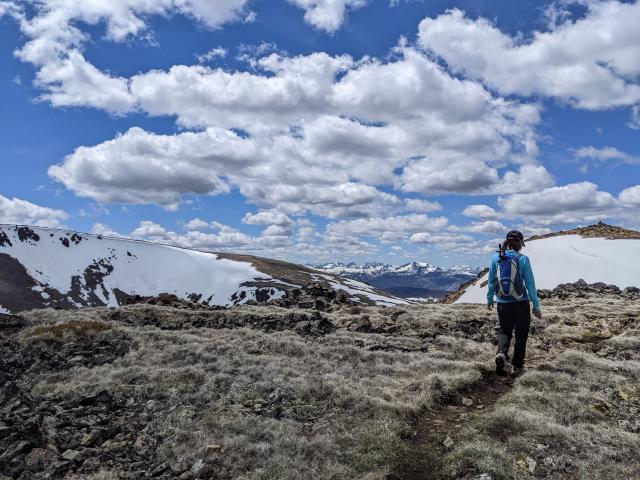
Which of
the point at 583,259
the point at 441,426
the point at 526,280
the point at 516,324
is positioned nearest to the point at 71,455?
the point at 441,426

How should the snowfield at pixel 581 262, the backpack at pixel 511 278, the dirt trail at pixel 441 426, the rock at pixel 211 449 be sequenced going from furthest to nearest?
the snowfield at pixel 581 262
the backpack at pixel 511 278
the rock at pixel 211 449
the dirt trail at pixel 441 426

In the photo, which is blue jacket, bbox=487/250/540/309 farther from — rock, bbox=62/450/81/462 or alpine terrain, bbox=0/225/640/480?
rock, bbox=62/450/81/462

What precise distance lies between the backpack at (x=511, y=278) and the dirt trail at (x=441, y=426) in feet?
7.99

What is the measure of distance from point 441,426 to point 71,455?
24.5 feet

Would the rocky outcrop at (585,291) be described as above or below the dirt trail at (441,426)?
above

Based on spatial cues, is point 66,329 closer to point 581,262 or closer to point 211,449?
point 211,449

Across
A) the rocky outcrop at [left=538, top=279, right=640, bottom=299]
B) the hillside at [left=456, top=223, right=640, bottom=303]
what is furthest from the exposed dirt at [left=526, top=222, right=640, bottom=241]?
the rocky outcrop at [left=538, top=279, right=640, bottom=299]

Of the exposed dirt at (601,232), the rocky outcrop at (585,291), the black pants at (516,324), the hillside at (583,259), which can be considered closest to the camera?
the black pants at (516,324)

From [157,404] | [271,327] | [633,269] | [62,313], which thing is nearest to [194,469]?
[157,404]

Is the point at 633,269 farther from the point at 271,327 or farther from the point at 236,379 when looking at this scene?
the point at 236,379

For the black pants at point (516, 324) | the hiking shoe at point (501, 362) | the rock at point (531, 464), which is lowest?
the rock at point (531, 464)

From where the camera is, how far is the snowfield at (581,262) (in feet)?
123

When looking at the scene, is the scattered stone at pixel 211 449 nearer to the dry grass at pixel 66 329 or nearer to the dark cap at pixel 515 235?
the dark cap at pixel 515 235

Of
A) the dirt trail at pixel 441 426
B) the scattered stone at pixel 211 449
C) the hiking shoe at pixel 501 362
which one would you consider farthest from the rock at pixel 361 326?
the scattered stone at pixel 211 449
